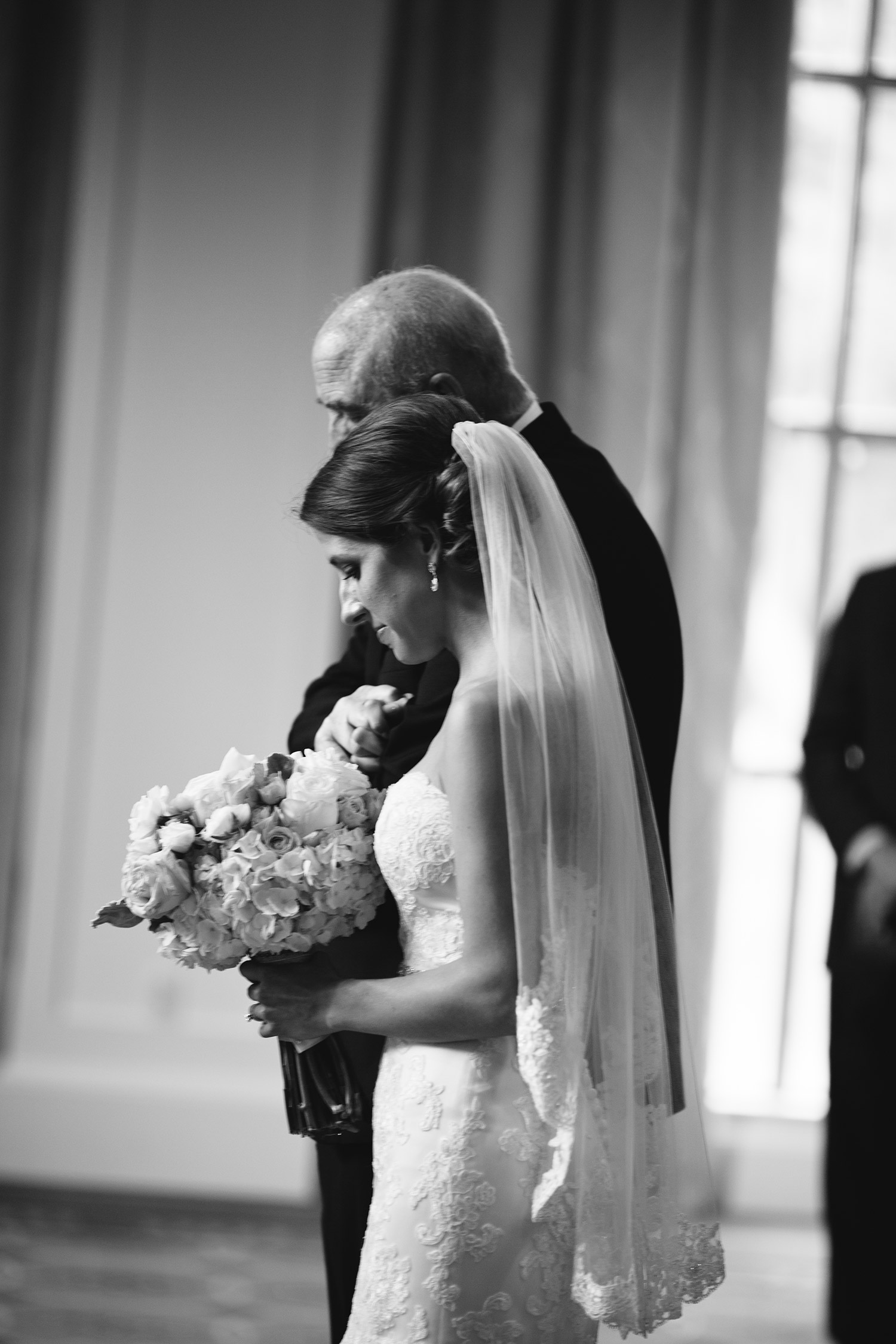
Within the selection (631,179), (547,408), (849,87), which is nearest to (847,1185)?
(547,408)

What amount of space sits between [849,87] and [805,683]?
2186 mm

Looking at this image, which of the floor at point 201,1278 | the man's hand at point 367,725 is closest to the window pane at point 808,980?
the floor at point 201,1278

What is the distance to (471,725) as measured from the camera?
6.15 ft

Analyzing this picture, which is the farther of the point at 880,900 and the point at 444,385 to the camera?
the point at 880,900

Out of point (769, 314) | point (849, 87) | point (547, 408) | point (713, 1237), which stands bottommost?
point (713, 1237)

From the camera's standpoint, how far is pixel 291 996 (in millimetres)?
1994

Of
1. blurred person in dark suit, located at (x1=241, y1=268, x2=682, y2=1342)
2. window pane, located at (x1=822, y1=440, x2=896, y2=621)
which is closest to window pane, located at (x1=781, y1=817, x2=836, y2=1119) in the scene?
window pane, located at (x1=822, y1=440, x2=896, y2=621)

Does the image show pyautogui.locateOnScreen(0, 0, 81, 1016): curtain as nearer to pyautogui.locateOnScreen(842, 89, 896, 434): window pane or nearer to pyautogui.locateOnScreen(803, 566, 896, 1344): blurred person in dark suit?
pyautogui.locateOnScreen(803, 566, 896, 1344): blurred person in dark suit

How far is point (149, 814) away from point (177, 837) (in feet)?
0.25

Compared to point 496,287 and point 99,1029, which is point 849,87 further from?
point 99,1029

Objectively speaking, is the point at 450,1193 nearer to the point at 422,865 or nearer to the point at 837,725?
the point at 422,865

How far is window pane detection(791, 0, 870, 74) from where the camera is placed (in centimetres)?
527

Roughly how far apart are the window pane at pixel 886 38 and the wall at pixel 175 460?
1878 millimetres

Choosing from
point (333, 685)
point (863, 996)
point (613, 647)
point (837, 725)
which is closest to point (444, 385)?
point (613, 647)
